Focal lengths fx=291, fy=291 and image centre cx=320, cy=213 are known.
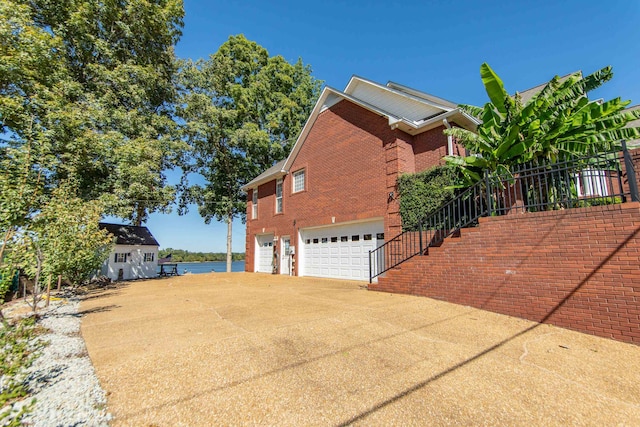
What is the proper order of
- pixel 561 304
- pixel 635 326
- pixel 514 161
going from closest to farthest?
1. pixel 635 326
2. pixel 561 304
3. pixel 514 161

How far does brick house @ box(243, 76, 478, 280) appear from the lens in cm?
1154

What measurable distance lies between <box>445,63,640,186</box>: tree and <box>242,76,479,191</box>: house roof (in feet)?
8.37

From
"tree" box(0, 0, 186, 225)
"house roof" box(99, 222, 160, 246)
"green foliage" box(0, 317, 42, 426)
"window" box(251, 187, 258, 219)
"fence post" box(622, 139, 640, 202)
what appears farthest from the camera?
"house roof" box(99, 222, 160, 246)

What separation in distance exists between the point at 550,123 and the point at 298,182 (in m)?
11.9

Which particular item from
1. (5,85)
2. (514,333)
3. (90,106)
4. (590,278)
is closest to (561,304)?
(590,278)


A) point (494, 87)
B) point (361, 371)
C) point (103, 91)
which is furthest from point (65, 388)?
point (103, 91)

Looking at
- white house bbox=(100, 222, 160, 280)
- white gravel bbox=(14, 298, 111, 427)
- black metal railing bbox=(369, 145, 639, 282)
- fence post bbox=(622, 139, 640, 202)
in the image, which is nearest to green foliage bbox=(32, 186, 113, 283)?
white gravel bbox=(14, 298, 111, 427)

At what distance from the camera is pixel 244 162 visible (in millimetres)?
25609

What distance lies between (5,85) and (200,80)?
11695 millimetres

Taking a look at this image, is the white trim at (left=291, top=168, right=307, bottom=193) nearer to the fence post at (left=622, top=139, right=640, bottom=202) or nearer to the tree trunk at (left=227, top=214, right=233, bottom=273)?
the tree trunk at (left=227, top=214, right=233, bottom=273)

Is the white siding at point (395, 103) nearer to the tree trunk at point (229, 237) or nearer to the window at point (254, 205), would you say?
the window at point (254, 205)

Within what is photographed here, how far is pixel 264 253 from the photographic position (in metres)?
19.5

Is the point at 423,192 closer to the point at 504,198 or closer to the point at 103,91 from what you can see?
the point at 504,198

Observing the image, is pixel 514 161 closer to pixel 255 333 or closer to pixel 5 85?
pixel 255 333
